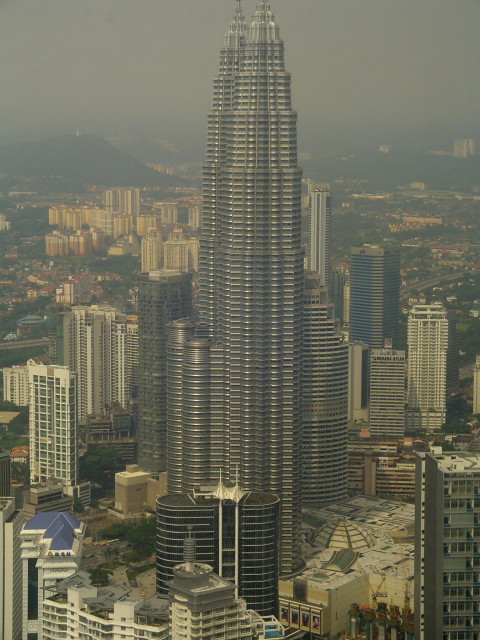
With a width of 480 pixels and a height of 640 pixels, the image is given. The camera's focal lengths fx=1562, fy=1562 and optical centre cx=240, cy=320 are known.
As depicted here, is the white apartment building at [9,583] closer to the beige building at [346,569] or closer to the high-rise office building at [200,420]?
the beige building at [346,569]

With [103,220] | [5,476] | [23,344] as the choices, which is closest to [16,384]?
[23,344]

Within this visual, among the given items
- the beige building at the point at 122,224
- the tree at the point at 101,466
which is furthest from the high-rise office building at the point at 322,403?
the beige building at the point at 122,224

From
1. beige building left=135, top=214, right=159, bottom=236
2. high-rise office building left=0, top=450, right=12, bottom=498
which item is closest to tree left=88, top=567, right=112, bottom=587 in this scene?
high-rise office building left=0, top=450, right=12, bottom=498

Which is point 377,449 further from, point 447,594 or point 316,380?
point 447,594

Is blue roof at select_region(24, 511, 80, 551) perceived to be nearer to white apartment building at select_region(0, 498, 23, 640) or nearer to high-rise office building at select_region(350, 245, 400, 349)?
white apartment building at select_region(0, 498, 23, 640)

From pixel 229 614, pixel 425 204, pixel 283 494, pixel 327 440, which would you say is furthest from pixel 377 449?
pixel 229 614

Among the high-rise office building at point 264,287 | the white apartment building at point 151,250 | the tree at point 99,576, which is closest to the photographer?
the tree at point 99,576
